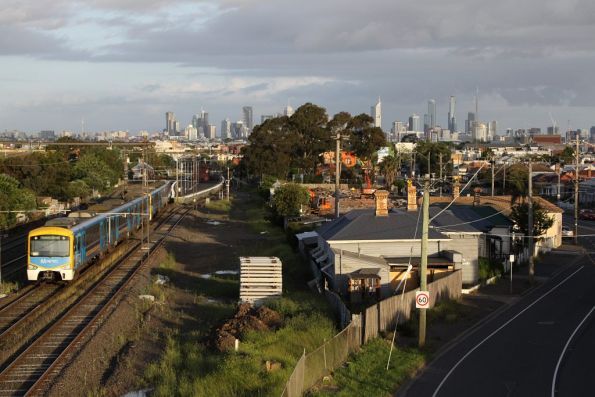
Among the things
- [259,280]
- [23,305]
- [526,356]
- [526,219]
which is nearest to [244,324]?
[259,280]

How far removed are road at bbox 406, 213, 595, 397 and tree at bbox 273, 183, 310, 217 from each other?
79.7 feet

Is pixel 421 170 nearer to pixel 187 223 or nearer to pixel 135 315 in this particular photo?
pixel 187 223

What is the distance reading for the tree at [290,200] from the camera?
55156 millimetres

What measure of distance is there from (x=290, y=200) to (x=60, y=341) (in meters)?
34.3

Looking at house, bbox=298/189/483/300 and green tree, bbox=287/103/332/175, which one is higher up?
green tree, bbox=287/103/332/175

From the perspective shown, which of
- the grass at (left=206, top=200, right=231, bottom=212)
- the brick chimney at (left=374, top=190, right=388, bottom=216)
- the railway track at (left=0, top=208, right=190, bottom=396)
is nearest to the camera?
the railway track at (left=0, top=208, right=190, bottom=396)

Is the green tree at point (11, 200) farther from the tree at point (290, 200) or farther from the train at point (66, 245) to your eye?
the tree at point (290, 200)

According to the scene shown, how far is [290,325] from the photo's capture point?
74.5 feet

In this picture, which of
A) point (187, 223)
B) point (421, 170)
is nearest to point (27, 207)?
point (187, 223)

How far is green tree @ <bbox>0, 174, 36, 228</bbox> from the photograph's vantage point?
164 ft

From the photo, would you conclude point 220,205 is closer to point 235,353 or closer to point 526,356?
point 526,356

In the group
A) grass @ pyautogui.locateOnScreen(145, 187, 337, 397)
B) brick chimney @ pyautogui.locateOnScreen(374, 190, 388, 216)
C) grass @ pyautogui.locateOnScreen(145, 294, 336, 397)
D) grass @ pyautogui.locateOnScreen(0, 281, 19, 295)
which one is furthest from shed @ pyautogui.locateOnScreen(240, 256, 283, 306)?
grass @ pyautogui.locateOnScreen(0, 281, 19, 295)

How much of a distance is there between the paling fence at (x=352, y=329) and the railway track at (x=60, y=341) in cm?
577

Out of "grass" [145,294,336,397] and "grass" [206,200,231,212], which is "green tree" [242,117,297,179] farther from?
"grass" [145,294,336,397]
